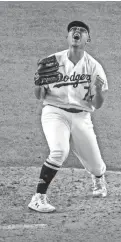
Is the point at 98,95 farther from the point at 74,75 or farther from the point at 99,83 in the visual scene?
the point at 74,75

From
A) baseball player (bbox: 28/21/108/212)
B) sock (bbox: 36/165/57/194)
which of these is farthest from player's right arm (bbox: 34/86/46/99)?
sock (bbox: 36/165/57/194)

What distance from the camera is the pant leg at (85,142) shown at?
6594 millimetres

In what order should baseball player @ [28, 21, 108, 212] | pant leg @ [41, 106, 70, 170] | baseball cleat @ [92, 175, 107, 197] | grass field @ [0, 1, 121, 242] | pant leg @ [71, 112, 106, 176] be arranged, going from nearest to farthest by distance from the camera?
grass field @ [0, 1, 121, 242] → pant leg @ [41, 106, 70, 170] → baseball player @ [28, 21, 108, 212] → pant leg @ [71, 112, 106, 176] → baseball cleat @ [92, 175, 107, 197]

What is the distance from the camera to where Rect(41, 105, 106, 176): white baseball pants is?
636 cm

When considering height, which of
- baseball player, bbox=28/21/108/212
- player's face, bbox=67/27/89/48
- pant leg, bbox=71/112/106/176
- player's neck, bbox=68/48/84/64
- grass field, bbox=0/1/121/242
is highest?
player's face, bbox=67/27/89/48

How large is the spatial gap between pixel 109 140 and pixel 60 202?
102 inches

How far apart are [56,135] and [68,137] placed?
15 cm

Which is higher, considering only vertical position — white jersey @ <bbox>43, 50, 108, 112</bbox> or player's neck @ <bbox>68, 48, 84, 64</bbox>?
player's neck @ <bbox>68, 48, 84, 64</bbox>

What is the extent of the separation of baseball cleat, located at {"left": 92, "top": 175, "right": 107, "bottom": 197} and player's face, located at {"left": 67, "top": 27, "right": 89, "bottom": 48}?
1355 millimetres

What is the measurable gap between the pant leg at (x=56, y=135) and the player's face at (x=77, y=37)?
2.12ft

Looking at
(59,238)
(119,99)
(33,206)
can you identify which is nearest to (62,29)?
(119,99)

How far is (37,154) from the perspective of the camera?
8555 mm

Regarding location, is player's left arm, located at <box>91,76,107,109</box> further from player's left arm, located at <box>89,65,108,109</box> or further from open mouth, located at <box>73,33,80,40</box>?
open mouth, located at <box>73,33,80,40</box>

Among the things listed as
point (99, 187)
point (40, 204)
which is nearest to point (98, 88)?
point (99, 187)
